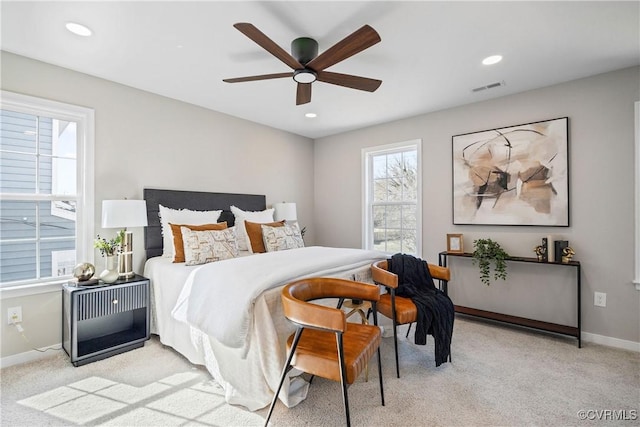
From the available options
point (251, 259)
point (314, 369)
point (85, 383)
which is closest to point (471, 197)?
point (251, 259)

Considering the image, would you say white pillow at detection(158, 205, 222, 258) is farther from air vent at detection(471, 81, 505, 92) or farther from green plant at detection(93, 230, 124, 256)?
air vent at detection(471, 81, 505, 92)

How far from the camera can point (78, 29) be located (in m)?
2.25

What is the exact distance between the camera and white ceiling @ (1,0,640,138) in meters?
2.05

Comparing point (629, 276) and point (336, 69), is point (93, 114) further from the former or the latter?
point (629, 276)

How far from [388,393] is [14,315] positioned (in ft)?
10.1

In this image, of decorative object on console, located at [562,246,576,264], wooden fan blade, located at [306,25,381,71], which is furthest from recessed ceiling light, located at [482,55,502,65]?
decorative object on console, located at [562,246,576,264]

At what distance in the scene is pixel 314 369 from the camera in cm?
169

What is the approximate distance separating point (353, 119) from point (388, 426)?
144 inches

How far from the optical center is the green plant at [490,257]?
11.1ft

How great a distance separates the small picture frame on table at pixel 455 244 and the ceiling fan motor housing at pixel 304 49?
2.68 meters

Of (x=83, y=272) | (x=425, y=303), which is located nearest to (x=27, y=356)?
(x=83, y=272)

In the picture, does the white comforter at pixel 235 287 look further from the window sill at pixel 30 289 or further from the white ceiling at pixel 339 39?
the white ceiling at pixel 339 39

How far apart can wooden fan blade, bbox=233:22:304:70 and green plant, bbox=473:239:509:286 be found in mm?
2779

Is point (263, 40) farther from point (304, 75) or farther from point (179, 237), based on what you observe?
point (179, 237)
